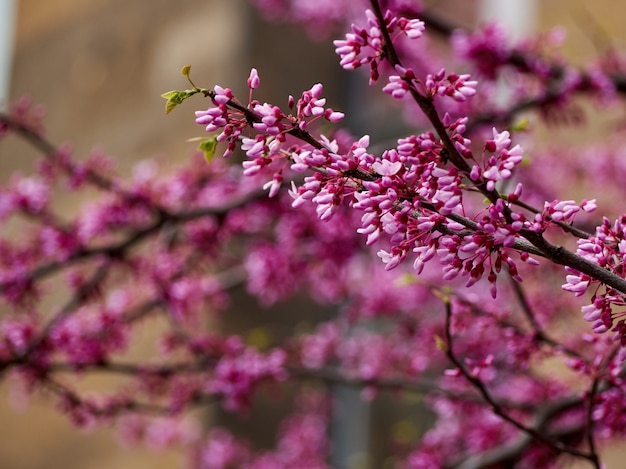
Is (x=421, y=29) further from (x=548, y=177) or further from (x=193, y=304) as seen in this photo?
(x=548, y=177)

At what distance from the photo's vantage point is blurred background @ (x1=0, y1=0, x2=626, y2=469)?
9.23 feet

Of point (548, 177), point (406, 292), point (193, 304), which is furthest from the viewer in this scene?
point (548, 177)

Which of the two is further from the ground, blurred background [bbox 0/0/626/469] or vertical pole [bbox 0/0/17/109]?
vertical pole [bbox 0/0/17/109]

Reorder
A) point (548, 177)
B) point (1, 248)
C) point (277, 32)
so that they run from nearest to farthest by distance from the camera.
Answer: point (1, 248)
point (548, 177)
point (277, 32)

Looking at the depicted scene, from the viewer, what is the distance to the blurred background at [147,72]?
2.81 meters

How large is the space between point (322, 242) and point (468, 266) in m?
0.87

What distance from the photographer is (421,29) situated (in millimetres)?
623

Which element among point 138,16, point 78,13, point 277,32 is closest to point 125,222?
point 277,32

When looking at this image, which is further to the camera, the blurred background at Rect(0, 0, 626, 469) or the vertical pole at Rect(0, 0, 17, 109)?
the vertical pole at Rect(0, 0, 17, 109)

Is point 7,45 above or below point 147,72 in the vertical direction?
above

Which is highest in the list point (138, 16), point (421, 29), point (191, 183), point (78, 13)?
point (78, 13)

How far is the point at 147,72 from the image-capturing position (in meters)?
3.08

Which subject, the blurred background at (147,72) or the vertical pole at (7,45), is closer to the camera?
the blurred background at (147,72)

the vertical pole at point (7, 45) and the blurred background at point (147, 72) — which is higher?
the vertical pole at point (7, 45)
